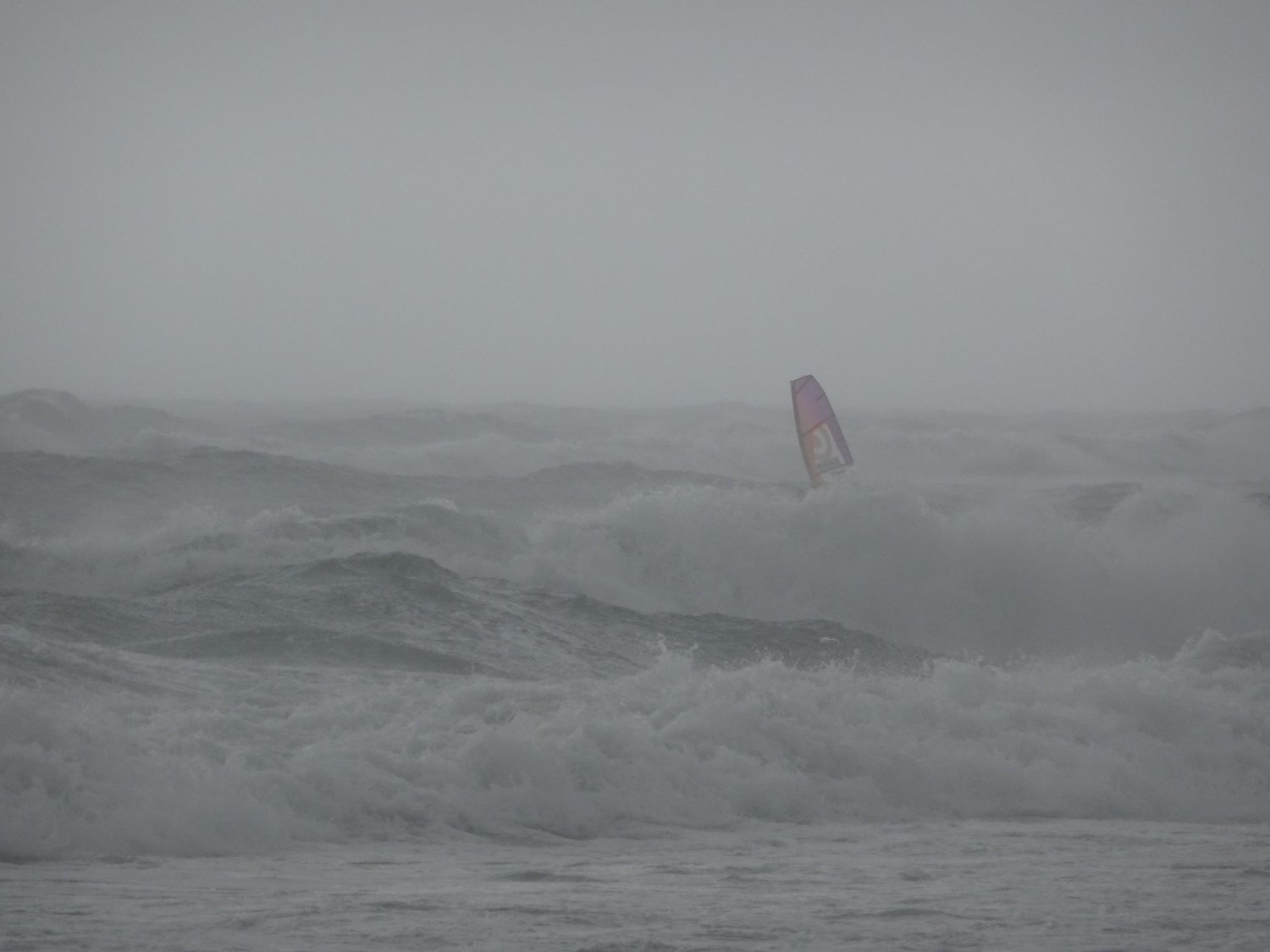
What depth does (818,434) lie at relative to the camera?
21797mm

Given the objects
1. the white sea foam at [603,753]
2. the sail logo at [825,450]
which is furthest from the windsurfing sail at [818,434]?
the white sea foam at [603,753]

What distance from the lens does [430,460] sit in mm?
28938

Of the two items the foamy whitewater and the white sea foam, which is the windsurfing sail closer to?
the foamy whitewater

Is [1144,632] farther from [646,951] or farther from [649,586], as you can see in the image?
[646,951]

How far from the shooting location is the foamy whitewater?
235 inches

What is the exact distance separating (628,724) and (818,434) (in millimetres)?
13769

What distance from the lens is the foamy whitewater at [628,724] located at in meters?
5.97

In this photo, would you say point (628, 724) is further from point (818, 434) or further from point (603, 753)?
point (818, 434)

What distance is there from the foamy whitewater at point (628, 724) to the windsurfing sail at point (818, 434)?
292 centimetres

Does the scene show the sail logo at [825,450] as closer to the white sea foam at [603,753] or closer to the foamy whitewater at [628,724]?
the foamy whitewater at [628,724]

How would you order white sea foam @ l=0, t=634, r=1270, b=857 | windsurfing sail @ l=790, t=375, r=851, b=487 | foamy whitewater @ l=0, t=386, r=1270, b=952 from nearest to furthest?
1. foamy whitewater @ l=0, t=386, r=1270, b=952
2. white sea foam @ l=0, t=634, r=1270, b=857
3. windsurfing sail @ l=790, t=375, r=851, b=487

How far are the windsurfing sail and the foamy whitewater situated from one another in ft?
9.58

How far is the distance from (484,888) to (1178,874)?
3.18 m

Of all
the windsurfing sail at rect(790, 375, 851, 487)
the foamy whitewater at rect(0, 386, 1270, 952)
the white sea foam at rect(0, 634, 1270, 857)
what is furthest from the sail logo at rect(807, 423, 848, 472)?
the white sea foam at rect(0, 634, 1270, 857)
